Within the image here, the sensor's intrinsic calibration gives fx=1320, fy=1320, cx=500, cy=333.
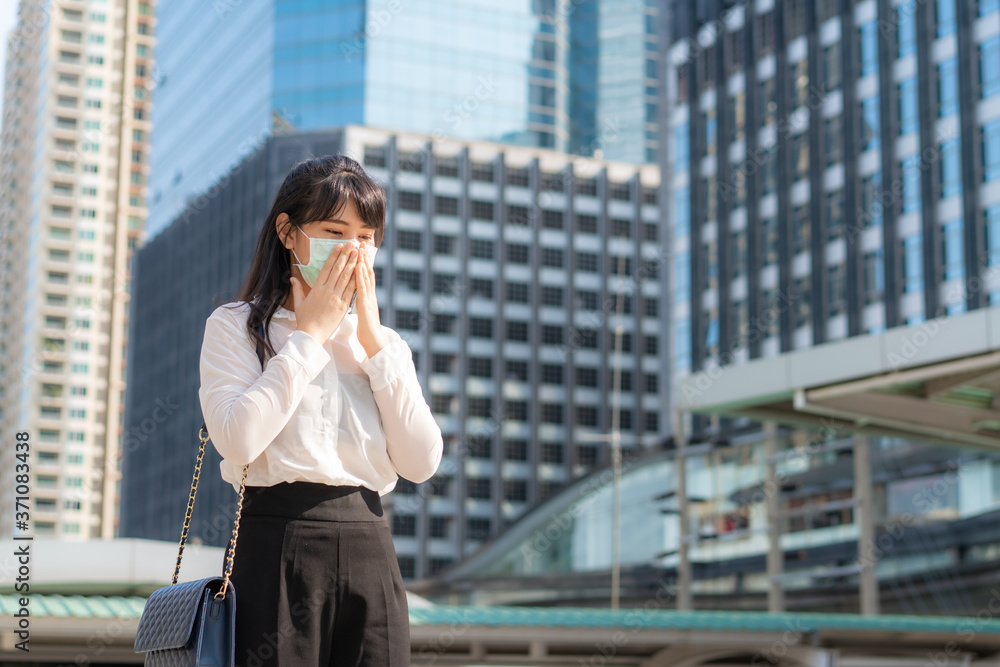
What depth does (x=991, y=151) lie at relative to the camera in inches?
1929

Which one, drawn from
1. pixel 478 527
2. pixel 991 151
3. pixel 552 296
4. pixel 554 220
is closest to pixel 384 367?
pixel 991 151

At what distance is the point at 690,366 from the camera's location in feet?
216

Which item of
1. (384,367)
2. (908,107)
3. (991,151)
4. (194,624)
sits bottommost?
(194,624)

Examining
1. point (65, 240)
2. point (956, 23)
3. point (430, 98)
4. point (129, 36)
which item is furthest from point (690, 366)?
point (65, 240)

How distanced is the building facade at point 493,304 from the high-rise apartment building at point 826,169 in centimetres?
2069

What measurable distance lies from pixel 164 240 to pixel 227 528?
38489 millimetres

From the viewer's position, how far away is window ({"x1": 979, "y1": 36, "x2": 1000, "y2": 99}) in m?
49.4

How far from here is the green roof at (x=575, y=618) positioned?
1095 centimetres

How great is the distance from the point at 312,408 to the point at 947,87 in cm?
5303

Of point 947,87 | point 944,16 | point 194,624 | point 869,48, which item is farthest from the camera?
point 869,48

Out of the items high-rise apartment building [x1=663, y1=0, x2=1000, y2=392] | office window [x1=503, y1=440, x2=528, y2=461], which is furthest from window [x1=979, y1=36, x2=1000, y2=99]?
office window [x1=503, y1=440, x2=528, y2=461]

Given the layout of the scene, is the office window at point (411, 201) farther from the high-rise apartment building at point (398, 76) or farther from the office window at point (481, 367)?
the office window at point (481, 367)

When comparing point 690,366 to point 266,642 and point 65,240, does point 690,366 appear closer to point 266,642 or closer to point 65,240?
point 266,642

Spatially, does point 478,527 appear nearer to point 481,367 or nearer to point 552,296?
point 481,367
